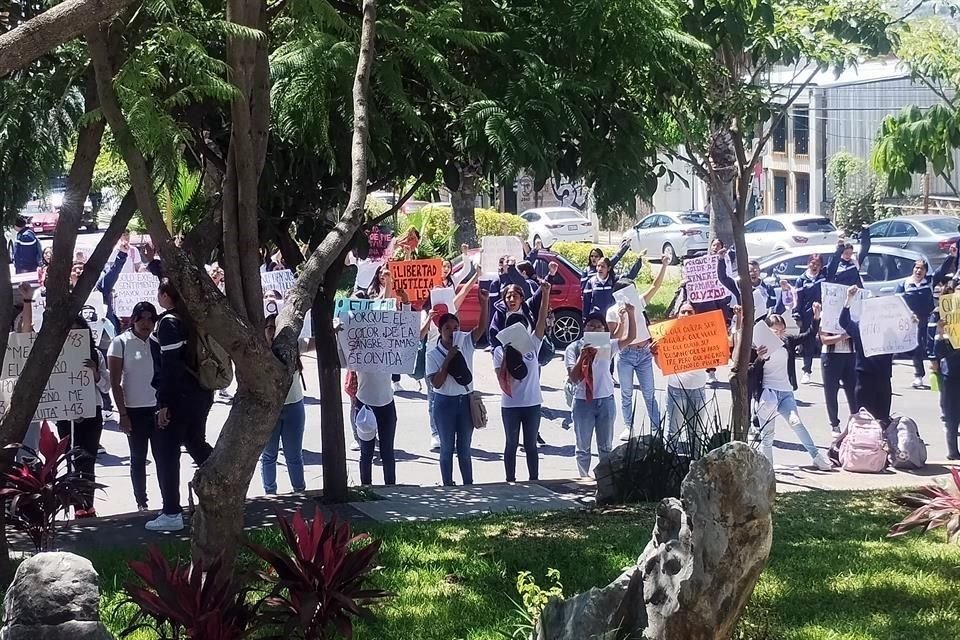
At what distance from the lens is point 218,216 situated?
7062 millimetres

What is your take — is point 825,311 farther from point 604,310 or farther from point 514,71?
point 514,71

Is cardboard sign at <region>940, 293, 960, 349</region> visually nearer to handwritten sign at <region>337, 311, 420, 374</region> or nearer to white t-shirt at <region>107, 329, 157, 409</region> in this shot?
handwritten sign at <region>337, 311, 420, 374</region>

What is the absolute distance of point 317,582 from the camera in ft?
16.9

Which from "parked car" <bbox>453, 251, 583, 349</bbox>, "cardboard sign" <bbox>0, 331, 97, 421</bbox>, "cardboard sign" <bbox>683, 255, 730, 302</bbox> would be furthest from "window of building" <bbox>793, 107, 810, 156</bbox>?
"cardboard sign" <bbox>0, 331, 97, 421</bbox>

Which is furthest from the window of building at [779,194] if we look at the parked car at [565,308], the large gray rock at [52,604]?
the large gray rock at [52,604]

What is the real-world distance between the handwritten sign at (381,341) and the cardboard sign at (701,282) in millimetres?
3974

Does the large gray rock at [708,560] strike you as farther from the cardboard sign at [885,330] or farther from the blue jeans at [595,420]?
the cardboard sign at [885,330]

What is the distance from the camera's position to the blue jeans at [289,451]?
1070 cm

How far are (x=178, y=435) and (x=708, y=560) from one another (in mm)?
5505

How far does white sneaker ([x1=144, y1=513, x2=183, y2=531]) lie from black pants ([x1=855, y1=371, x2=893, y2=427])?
6970 mm

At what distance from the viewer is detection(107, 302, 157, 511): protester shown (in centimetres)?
973

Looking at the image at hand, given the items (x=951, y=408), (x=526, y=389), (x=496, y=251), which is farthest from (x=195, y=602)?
(x=496, y=251)

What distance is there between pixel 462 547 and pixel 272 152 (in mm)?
3071

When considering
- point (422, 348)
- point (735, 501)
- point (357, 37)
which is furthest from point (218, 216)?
point (422, 348)
